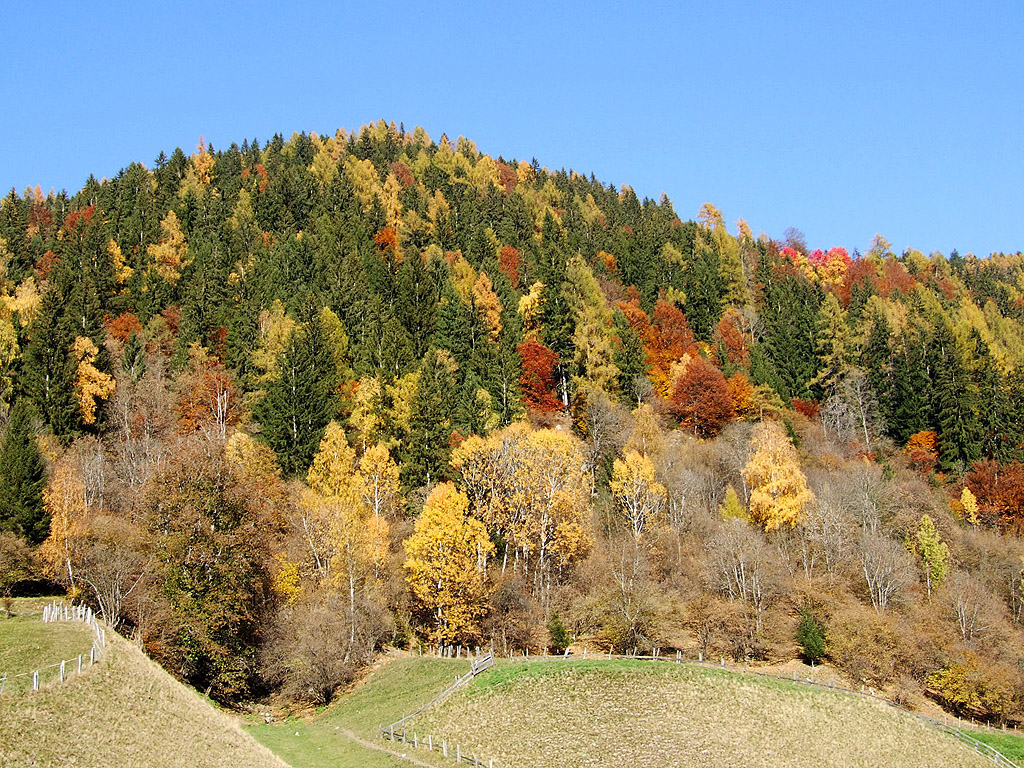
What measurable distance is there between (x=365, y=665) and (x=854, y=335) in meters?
77.3

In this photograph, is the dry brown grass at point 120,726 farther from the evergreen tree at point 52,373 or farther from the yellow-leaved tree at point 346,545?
the evergreen tree at point 52,373

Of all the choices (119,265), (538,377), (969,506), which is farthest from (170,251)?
(969,506)

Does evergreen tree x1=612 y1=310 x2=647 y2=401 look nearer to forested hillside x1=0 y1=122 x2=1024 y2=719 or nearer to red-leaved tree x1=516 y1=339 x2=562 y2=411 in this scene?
forested hillside x1=0 y1=122 x2=1024 y2=719

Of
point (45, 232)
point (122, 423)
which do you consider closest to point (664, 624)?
point (122, 423)

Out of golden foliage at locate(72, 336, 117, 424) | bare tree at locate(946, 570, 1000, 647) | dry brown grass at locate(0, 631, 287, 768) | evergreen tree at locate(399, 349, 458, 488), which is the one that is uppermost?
golden foliage at locate(72, 336, 117, 424)

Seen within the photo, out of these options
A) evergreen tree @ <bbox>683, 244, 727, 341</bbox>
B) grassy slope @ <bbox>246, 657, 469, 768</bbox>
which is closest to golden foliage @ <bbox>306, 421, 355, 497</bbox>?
grassy slope @ <bbox>246, 657, 469, 768</bbox>

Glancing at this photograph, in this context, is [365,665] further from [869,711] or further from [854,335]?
[854,335]

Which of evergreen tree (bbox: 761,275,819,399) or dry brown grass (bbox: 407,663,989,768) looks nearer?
dry brown grass (bbox: 407,663,989,768)

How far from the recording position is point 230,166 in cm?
14138

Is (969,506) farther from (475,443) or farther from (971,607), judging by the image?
(475,443)

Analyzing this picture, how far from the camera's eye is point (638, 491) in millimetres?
69312

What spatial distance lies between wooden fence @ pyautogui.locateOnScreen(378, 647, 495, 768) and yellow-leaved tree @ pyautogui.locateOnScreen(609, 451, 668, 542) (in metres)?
20.9

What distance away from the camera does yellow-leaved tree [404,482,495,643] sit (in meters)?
57.3

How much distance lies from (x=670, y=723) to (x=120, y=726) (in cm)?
2618
